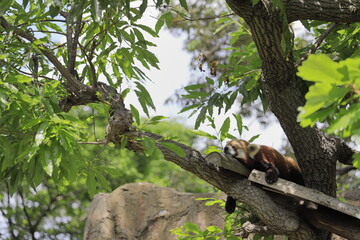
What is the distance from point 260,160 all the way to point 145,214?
3623 mm

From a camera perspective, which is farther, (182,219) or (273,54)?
(182,219)

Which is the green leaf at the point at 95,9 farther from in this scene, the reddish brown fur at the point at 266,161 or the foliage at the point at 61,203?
the foliage at the point at 61,203

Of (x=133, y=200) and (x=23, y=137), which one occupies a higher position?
(x=23, y=137)

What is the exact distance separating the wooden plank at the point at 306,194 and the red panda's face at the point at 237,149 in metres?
0.46

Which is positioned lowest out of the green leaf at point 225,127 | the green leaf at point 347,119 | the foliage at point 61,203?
the foliage at point 61,203

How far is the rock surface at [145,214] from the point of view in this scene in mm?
7316

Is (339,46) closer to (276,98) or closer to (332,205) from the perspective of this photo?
(276,98)

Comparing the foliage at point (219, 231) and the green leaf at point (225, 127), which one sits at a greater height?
the green leaf at point (225, 127)

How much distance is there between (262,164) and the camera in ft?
14.0

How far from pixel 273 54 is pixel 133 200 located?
458 centimetres

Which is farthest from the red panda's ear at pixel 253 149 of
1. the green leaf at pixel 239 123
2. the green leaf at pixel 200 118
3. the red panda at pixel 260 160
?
the green leaf at pixel 200 118

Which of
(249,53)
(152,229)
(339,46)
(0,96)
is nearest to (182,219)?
(152,229)

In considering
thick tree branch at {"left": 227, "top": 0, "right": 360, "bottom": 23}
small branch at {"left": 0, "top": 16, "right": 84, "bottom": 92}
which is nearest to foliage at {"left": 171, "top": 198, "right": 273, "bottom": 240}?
small branch at {"left": 0, "top": 16, "right": 84, "bottom": 92}

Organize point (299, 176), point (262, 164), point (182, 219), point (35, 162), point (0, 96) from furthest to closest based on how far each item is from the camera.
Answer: point (182, 219)
point (299, 176)
point (262, 164)
point (35, 162)
point (0, 96)
